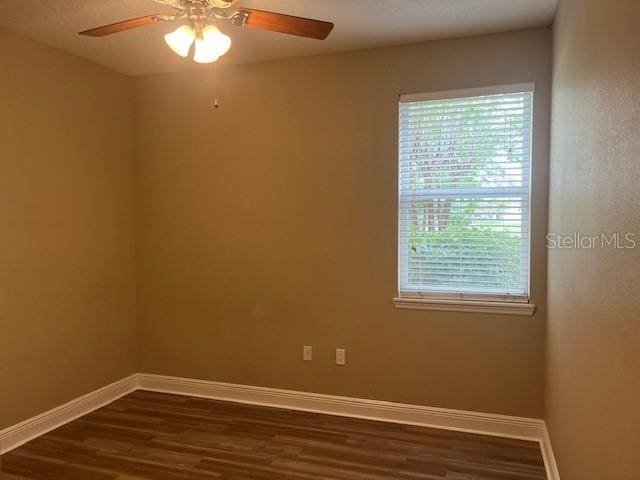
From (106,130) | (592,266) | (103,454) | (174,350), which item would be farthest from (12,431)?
(592,266)

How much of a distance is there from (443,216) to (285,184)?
3.73 ft

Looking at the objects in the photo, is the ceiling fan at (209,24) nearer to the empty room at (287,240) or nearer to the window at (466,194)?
the empty room at (287,240)

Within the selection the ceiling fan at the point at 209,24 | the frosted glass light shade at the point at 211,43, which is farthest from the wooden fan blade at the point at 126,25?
the frosted glass light shade at the point at 211,43

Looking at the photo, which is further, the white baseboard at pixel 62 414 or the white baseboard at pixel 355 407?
the white baseboard at pixel 355 407

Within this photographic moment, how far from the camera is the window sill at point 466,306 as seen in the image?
283 centimetres

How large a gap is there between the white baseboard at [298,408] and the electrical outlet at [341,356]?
10.1 inches

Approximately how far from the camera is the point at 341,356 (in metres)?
3.24

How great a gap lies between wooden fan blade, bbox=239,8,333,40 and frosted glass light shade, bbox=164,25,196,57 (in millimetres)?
231

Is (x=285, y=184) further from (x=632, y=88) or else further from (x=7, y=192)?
(x=632, y=88)

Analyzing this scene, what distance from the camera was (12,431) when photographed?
2.78 m

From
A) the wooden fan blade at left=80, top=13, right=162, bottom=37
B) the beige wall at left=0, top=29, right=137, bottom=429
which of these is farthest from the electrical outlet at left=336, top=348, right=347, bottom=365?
the wooden fan blade at left=80, top=13, right=162, bottom=37

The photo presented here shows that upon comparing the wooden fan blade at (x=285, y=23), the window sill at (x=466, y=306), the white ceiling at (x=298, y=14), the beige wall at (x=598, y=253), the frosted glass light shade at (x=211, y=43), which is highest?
the white ceiling at (x=298, y=14)

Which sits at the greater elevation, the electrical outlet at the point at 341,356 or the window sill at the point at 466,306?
the window sill at the point at 466,306

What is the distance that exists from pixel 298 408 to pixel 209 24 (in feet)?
8.49
